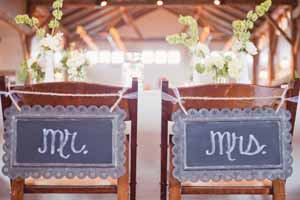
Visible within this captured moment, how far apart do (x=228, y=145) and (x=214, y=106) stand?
0.14m

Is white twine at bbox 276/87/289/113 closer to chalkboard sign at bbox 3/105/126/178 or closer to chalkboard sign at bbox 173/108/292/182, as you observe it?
chalkboard sign at bbox 173/108/292/182

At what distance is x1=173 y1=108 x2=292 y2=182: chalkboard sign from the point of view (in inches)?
60.2

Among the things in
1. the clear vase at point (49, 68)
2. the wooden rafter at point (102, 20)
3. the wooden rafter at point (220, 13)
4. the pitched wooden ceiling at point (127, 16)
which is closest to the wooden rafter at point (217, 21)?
the pitched wooden ceiling at point (127, 16)

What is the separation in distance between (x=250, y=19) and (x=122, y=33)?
1363 centimetres

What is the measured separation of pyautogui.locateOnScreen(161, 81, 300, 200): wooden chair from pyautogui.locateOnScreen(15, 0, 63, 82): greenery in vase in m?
1.07

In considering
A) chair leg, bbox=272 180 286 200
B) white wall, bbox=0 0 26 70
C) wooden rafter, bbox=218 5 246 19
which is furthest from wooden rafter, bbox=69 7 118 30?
chair leg, bbox=272 180 286 200

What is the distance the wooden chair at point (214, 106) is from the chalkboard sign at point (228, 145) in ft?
0.08

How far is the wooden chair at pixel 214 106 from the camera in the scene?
1.50 meters

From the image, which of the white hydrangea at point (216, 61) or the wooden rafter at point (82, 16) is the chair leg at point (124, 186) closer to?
the white hydrangea at point (216, 61)

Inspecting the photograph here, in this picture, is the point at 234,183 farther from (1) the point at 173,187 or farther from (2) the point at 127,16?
(2) the point at 127,16

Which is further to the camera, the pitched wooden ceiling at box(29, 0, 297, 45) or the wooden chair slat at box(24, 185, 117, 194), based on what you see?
the pitched wooden ceiling at box(29, 0, 297, 45)

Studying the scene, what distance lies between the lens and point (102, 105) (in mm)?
1519

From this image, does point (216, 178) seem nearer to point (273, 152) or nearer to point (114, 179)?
point (273, 152)

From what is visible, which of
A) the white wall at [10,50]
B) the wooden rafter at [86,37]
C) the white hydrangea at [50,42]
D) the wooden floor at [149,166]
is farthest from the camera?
the wooden rafter at [86,37]
